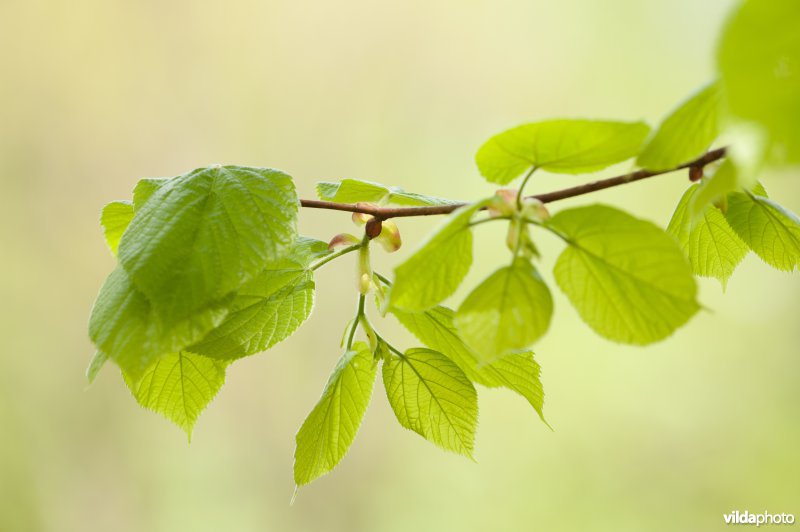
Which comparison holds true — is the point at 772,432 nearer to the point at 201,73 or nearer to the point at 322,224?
the point at 322,224

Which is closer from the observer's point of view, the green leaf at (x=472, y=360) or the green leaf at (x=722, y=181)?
the green leaf at (x=722, y=181)

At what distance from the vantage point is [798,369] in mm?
2250

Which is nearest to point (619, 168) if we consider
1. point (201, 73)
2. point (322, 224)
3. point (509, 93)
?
point (509, 93)

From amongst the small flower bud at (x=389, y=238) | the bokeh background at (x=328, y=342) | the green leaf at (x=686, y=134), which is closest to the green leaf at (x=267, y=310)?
the small flower bud at (x=389, y=238)

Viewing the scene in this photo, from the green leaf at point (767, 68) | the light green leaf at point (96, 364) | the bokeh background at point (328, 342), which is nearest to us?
the green leaf at point (767, 68)

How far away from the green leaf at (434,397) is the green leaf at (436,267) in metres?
0.09

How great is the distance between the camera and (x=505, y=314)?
0.67 ft

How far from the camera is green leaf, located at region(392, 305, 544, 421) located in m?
0.31

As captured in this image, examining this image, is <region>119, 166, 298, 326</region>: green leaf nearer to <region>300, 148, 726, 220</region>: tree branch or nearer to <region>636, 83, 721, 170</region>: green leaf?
<region>300, 148, 726, 220</region>: tree branch

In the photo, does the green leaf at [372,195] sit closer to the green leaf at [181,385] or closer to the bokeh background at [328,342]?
the green leaf at [181,385]

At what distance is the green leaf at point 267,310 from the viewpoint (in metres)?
0.28

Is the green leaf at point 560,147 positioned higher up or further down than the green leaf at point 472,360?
higher up

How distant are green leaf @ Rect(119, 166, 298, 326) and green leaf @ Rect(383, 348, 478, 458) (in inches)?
3.7

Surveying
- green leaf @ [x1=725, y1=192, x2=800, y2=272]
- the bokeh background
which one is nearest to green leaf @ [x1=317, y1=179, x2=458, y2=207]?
green leaf @ [x1=725, y1=192, x2=800, y2=272]
